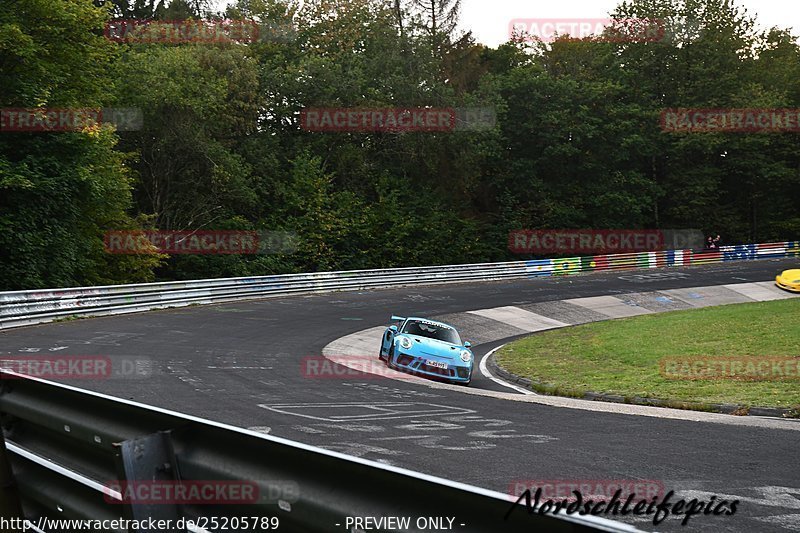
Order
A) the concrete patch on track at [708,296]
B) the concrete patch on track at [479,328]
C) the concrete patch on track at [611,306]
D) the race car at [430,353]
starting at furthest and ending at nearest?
the concrete patch on track at [708,296] → the concrete patch on track at [611,306] → the concrete patch on track at [479,328] → the race car at [430,353]

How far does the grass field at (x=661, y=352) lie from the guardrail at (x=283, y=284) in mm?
12372

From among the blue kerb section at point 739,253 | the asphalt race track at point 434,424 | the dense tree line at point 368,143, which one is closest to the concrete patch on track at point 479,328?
the asphalt race track at point 434,424

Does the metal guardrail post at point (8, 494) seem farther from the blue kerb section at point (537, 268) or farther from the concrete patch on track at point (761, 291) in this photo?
the blue kerb section at point (537, 268)

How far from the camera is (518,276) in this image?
146 ft

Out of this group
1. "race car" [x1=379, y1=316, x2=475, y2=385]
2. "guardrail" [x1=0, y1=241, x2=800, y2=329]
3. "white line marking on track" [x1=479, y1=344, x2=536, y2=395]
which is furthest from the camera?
"guardrail" [x1=0, y1=241, x2=800, y2=329]

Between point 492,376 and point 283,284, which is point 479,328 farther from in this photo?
point 492,376

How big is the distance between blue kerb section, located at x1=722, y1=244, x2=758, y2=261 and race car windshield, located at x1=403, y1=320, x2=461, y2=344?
138ft

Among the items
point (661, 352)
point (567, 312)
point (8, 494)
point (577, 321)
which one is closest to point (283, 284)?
point (567, 312)

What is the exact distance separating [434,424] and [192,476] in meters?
6.66

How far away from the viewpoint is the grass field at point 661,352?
1332 cm

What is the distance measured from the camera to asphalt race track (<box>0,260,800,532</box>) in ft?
21.5

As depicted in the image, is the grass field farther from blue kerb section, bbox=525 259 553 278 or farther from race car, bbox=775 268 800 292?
blue kerb section, bbox=525 259 553 278

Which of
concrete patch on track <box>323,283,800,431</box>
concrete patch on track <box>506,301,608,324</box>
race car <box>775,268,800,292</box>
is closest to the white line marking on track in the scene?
concrete patch on track <box>323,283,800,431</box>

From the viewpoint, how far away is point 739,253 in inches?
2174
